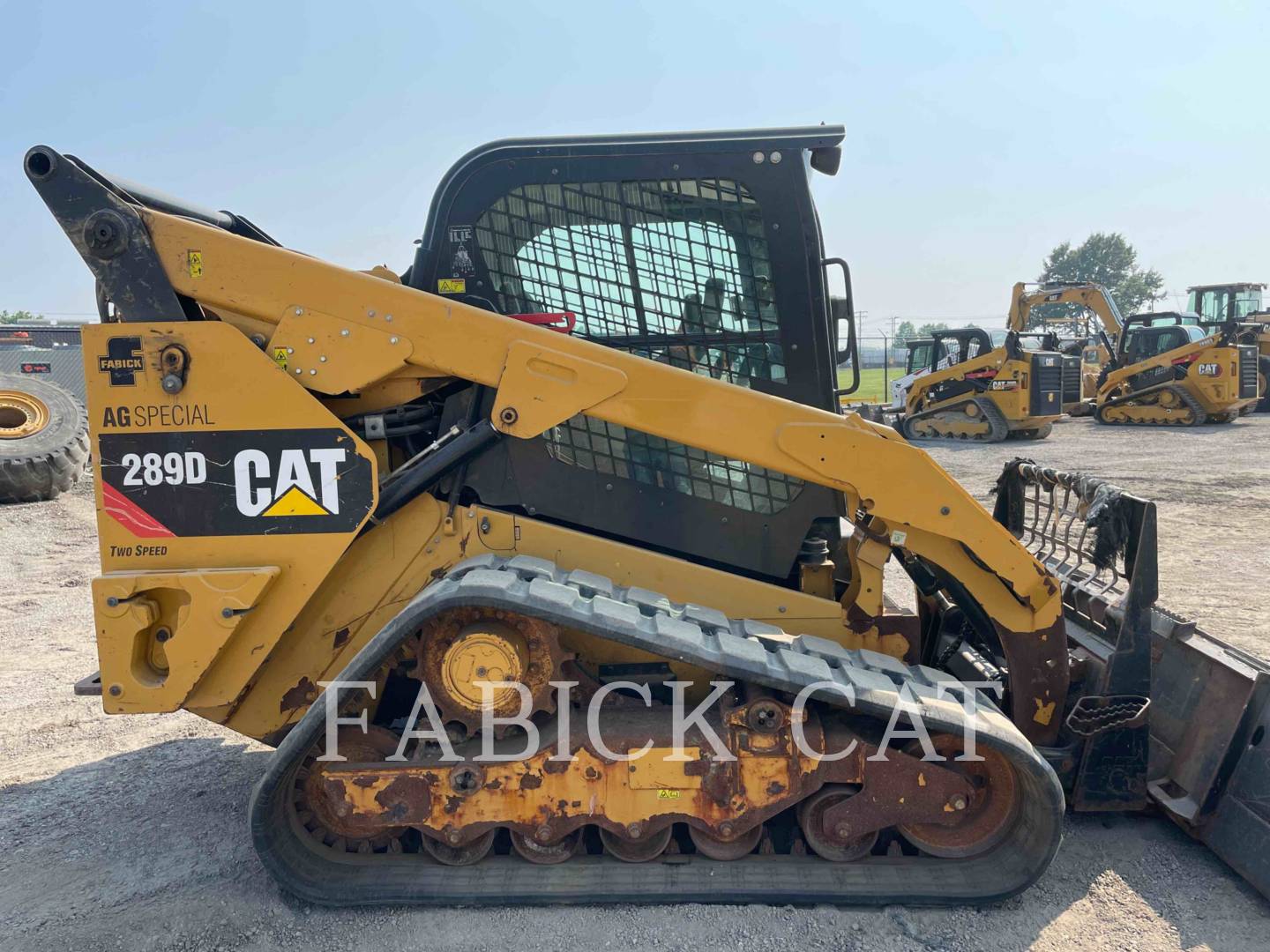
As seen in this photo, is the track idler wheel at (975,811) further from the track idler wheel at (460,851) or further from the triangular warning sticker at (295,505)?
the triangular warning sticker at (295,505)

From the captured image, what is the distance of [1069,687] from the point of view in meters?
3.38

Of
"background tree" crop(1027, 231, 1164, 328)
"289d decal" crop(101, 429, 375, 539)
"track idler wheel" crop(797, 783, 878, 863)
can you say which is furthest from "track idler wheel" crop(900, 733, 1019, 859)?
"background tree" crop(1027, 231, 1164, 328)

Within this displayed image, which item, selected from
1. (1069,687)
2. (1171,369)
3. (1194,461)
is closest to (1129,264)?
(1171,369)

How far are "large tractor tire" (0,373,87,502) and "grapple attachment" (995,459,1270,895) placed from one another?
1040 cm

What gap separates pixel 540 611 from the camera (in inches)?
105

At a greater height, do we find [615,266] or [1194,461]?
[615,266]

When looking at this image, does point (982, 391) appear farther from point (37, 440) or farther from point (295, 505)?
point (295, 505)

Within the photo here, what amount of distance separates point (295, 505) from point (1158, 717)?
356 cm

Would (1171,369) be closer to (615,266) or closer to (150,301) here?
(615,266)

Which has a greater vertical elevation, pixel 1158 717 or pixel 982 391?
pixel 982 391

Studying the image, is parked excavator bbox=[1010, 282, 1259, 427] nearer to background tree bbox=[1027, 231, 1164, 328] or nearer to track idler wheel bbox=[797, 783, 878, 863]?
track idler wheel bbox=[797, 783, 878, 863]

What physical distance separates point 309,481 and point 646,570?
128cm

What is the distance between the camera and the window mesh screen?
11.0ft

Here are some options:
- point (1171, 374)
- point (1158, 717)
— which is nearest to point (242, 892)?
point (1158, 717)
